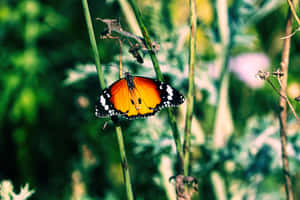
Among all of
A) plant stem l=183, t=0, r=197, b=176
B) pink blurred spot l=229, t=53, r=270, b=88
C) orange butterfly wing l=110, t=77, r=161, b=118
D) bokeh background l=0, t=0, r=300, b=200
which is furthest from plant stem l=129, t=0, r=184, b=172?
pink blurred spot l=229, t=53, r=270, b=88

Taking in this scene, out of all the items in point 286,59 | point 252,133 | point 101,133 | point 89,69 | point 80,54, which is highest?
point 80,54

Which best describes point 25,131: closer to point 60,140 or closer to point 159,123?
point 60,140

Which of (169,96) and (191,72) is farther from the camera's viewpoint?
(169,96)

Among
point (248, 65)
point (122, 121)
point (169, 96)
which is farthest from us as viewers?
point (248, 65)

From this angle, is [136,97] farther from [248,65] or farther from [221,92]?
[248,65]

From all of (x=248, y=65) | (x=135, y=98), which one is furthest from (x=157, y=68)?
(x=248, y=65)

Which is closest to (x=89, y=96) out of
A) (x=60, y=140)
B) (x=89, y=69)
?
(x=60, y=140)
